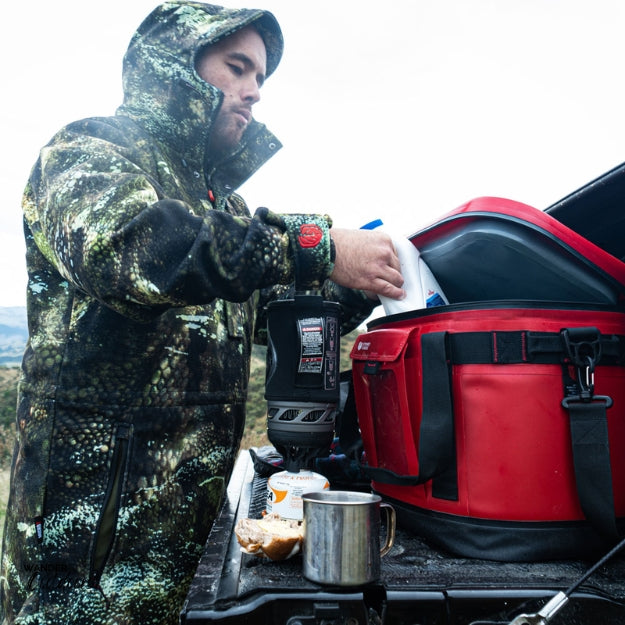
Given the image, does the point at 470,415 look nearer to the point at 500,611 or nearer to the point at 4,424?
the point at 500,611

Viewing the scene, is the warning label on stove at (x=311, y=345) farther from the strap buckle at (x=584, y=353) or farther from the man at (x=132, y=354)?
the strap buckle at (x=584, y=353)

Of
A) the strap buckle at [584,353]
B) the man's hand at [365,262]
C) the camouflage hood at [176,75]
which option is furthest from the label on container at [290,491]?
the camouflage hood at [176,75]

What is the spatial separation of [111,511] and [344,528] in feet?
3.14

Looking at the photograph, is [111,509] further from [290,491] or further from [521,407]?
[521,407]

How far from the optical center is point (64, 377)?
1.66 m

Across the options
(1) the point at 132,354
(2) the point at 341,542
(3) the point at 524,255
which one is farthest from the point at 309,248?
(2) the point at 341,542

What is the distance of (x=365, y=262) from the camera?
160 cm

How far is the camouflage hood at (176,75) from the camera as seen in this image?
2.04m

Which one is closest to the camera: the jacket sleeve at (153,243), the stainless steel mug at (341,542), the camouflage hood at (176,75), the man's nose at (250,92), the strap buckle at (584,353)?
the stainless steel mug at (341,542)

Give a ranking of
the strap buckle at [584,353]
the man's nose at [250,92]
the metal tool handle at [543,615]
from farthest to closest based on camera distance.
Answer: the man's nose at [250,92]
the strap buckle at [584,353]
the metal tool handle at [543,615]

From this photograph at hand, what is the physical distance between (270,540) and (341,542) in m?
0.18

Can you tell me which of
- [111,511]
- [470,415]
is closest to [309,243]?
[470,415]

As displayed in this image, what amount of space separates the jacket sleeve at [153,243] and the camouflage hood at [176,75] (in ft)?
2.00

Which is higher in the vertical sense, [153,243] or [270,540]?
[153,243]
